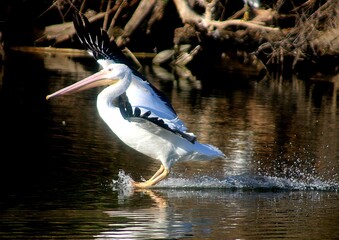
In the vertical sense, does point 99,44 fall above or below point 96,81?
above

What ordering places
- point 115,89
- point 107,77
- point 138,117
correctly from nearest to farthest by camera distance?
point 138,117, point 115,89, point 107,77

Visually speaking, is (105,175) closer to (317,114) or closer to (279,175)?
(279,175)

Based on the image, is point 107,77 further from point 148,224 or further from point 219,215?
point 148,224

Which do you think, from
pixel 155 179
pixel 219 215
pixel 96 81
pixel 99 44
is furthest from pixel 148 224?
pixel 99 44

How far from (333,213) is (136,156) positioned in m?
3.03

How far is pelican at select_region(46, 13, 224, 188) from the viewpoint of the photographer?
8.54m

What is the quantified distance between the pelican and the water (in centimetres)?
31

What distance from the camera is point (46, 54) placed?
2406 centimetres

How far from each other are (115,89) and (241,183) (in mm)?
1465

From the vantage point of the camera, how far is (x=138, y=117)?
8.18m

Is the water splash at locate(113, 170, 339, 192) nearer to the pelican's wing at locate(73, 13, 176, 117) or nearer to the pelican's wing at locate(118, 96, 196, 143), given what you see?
the pelican's wing at locate(118, 96, 196, 143)

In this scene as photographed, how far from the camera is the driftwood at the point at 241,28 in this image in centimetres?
2012

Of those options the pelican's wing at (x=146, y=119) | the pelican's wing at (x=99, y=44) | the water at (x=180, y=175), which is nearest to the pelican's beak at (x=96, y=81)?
the pelican's wing at (x=99, y=44)

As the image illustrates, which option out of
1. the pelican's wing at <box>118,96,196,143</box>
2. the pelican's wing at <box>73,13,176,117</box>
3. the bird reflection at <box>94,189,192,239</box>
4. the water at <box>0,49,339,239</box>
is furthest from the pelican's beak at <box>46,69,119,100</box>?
the bird reflection at <box>94,189,192,239</box>
